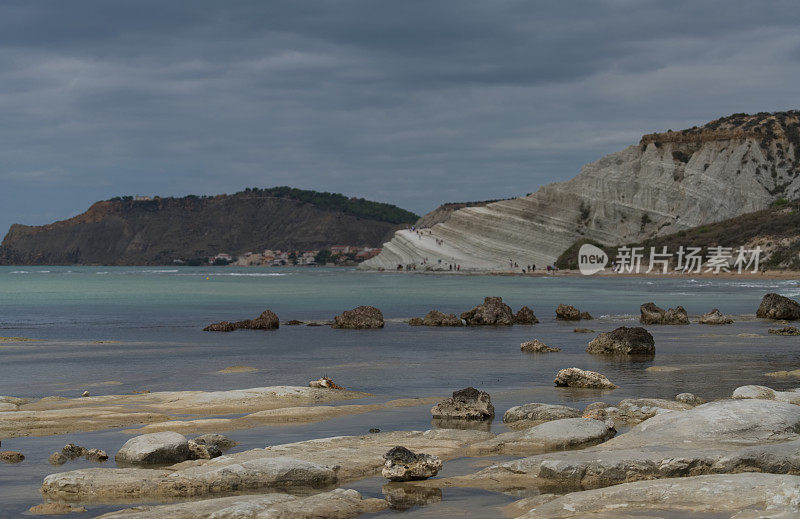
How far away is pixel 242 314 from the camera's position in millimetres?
45625

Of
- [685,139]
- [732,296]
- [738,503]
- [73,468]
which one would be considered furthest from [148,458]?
[685,139]

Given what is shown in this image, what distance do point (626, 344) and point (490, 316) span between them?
12939mm

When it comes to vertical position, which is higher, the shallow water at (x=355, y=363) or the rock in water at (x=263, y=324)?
the rock in water at (x=263, y=324)

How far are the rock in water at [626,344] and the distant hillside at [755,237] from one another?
76.0 metres

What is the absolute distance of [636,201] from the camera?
441 feet

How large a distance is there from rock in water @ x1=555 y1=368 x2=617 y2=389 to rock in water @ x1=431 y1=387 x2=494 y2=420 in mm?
4086

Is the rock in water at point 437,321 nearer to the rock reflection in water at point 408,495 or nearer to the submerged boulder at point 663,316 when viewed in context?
the submerged boulder at point 663,316

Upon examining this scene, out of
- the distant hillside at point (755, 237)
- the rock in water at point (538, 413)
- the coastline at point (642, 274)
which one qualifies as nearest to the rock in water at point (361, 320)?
the rock in water at point (538, 413)

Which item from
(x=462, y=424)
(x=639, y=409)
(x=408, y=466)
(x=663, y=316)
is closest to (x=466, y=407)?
(x=462, y=424)

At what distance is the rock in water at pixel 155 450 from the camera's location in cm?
1096

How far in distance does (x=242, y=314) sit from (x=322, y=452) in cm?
3525

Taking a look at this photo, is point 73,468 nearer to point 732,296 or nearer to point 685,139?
point 732,296

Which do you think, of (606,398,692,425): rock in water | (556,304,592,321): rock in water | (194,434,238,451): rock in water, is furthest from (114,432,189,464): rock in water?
(556,304,592,321): rock in water

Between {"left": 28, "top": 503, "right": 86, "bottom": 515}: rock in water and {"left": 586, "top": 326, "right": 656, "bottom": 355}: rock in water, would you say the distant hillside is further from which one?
{"left": 28, "top": 503, "right": 86, "bottom": 515}: rock in water
